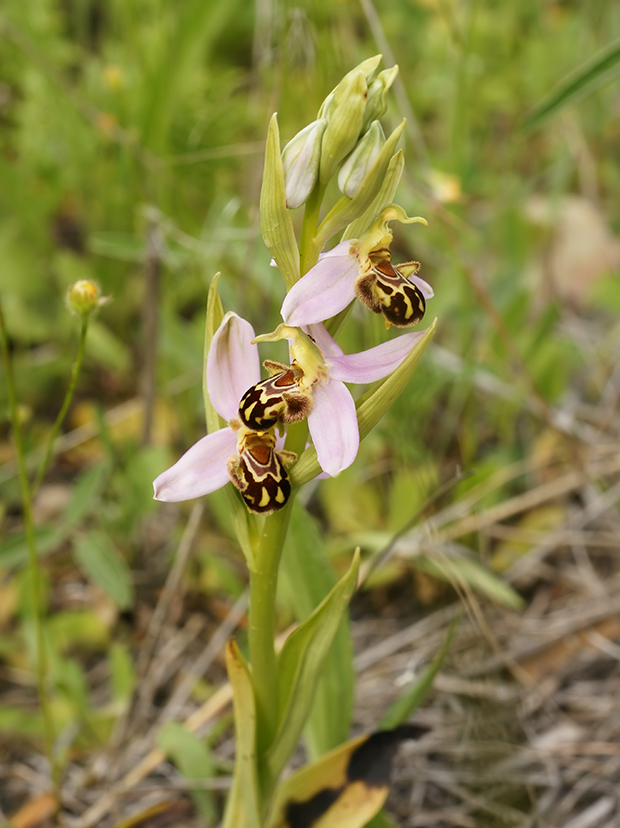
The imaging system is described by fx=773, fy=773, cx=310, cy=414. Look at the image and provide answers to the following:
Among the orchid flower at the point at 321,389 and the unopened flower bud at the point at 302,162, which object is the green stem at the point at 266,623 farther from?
the unopened flower bud at the point at 302,162

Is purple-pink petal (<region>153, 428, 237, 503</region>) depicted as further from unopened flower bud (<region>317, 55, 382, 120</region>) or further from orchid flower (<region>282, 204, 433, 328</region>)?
unopened flower bud (<region>317, 55, 382, 120</region>)

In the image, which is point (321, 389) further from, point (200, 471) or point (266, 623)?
point (266, 623)

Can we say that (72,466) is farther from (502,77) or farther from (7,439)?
(502,77)

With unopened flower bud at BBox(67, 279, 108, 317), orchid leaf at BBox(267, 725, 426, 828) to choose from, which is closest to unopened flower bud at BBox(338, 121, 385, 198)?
unopened flower bud at BBox(67, 279, 108, 317)

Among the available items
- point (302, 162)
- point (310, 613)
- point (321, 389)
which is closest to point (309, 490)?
point (310, 613)

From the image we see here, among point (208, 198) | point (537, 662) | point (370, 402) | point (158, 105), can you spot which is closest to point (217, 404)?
point (370, 402)
